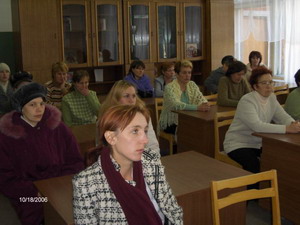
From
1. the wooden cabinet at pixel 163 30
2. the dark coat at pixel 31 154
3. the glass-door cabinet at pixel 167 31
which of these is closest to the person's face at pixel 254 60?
the wooden cabinet at pixel 163 30

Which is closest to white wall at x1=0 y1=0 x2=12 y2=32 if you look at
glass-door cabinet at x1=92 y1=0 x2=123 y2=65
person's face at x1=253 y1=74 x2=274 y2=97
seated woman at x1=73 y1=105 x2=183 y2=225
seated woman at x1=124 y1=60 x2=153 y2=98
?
glass-door cabinet at x1=92 y1=0 x2=123 y2=65

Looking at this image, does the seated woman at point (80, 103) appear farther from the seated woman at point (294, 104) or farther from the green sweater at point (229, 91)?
the seated woman at point (294, 104)

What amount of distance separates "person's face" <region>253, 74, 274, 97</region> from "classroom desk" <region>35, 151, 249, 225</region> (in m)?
1.03

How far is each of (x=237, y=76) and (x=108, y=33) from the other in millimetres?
2475

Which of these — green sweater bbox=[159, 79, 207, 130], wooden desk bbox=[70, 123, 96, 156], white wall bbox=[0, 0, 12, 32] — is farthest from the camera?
white wall bbox=[0, 0, 12, 32]

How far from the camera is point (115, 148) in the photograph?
5.08 feet

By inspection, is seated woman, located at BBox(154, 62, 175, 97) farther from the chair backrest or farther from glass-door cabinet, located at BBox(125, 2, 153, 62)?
the chair backrest

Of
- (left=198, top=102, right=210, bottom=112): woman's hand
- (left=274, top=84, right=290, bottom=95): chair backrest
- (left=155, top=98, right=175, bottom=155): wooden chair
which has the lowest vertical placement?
(left=155, top=98, right=175, bottom=155): wooden chair

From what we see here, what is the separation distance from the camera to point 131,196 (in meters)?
1.49

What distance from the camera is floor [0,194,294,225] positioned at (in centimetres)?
304

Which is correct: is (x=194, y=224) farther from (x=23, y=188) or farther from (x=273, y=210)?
(x=23, y=188)

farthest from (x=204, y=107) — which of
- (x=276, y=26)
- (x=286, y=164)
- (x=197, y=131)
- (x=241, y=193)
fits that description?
(x=276, y=26)

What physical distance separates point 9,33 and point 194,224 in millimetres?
4435

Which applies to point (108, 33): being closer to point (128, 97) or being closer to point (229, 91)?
point (229, 91)
